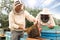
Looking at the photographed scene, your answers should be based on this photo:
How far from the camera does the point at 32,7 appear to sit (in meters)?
1.41

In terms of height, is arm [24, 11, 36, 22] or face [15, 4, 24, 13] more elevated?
face [15, 4, 24, 13]

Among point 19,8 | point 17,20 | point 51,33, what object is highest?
point 19,8

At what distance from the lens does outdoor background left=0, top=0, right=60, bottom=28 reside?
138 centimetres

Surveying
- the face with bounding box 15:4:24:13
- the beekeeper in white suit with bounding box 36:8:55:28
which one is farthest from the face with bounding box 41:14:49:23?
the face with bounding box 15:4:24:13

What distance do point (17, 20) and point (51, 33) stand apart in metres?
0.33

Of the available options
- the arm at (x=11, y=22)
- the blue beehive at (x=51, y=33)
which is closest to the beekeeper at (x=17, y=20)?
the arm at (x=11, y=22)

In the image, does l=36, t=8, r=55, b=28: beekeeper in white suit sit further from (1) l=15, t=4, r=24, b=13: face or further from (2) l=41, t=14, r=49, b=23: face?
(1) l=15, t=4, r=24, b=13: face

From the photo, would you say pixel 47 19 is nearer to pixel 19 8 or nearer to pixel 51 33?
pixel 51 33

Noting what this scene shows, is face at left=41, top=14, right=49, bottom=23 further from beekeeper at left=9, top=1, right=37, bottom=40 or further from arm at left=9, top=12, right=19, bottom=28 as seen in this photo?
arm at left=9, top=12, right=19, bottom=28

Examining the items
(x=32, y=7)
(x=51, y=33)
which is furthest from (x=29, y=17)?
(x=51, y=33)

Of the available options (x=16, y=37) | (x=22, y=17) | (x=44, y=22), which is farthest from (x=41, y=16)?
(x=16, y=37)

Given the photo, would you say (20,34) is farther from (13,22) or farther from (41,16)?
(41,16)

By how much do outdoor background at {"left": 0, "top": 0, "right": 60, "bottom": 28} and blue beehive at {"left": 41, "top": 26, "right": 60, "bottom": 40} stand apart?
0.22 feet

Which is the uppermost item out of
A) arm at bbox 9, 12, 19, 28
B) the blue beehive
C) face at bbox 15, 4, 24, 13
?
face at bbox 15, 4, 24, 13
